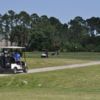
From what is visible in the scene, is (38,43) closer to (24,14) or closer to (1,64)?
(24,14)

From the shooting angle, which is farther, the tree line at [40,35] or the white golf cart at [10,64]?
the tree line at [40,35]

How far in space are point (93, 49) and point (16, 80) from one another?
394 feet

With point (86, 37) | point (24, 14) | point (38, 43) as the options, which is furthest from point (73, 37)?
point (38, 43)

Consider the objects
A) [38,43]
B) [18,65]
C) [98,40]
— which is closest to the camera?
[18,65]

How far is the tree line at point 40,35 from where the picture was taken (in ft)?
452

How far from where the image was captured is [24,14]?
16488 centimetres

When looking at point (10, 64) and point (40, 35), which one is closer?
point (10, 64)

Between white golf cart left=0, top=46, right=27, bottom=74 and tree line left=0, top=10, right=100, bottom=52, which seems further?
tree line left=0, top=10, right=100, bottom=52

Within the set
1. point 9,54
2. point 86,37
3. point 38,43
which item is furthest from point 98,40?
point 9,54

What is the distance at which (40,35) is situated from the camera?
139 m

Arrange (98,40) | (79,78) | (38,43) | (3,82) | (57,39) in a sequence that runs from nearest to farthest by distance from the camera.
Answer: (3,82), (79,78), (38,43), (57,39), (98,40)

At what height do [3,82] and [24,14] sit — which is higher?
[24,14]

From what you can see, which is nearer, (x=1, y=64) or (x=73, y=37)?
(x=1, y=64)

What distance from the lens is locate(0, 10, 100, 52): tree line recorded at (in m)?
138
